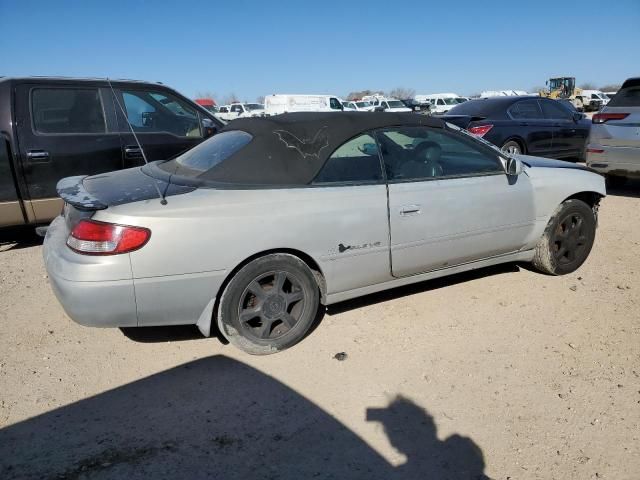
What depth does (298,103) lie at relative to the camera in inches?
1117

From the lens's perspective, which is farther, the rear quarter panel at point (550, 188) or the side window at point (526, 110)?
the side window at point (526, 110)

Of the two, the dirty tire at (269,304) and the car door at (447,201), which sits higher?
the car door at (447,201)

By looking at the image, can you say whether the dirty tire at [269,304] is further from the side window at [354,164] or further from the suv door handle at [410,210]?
the suv door handle at [410,210]

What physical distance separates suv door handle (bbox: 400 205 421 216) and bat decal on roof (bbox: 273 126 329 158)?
2.28 feet

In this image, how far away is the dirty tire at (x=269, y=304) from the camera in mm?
2955

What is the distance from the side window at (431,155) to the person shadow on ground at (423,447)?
1.63m

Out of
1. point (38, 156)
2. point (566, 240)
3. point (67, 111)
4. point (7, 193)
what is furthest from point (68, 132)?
point (566, 240)

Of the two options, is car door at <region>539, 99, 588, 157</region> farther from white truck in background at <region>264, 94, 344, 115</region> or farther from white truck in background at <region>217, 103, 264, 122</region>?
white truck in background at <region>217, 103, 264, 122</region>

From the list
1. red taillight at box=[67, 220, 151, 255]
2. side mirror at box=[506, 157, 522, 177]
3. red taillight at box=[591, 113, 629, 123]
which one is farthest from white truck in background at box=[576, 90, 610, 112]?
red taillight at box=[67, 220, 151, 255]

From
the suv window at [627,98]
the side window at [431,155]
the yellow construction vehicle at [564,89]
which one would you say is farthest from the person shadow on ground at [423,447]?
the yellow construction vehicle at [564,89]

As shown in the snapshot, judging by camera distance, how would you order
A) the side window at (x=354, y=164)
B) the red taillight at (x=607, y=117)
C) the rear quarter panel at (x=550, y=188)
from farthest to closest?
1. the red taillight at (x=607, y=117)
2. the rear quarter panel at (x=550, y=188)
3. the side window at (x=354, y=164)

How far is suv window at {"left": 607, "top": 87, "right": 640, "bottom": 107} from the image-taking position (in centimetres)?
731

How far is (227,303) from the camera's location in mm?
2939

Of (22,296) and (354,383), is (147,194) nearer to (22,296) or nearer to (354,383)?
(354,383)
